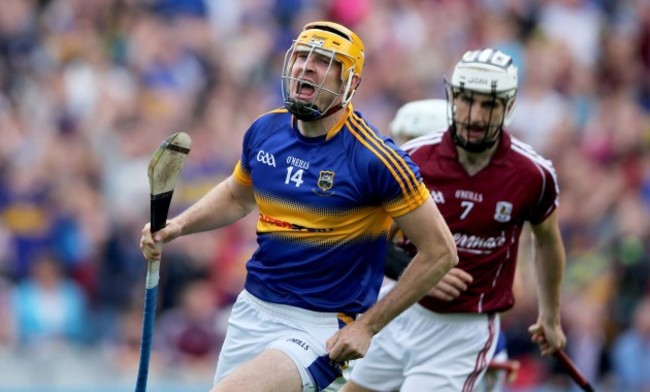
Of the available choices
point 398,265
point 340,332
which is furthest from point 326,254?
point 398,265

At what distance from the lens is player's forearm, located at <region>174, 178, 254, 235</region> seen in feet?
25.2

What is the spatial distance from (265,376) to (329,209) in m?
0.82

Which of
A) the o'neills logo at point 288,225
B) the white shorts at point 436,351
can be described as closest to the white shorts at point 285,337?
the o'neills logo at point 288,225

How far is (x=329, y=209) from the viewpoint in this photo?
7.19 meters

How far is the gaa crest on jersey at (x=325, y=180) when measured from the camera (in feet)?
23.5

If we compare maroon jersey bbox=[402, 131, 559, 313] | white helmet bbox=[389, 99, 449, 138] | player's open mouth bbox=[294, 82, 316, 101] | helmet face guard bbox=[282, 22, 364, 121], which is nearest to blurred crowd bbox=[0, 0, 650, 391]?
white helmet bbox=[389, 99, 449, 138]

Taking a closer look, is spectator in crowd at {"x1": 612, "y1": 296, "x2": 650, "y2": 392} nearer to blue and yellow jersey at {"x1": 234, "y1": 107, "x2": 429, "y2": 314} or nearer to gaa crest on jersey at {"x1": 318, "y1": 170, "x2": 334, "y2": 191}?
blue and yellow jersey at {"x1": 234, "y1": 107, "x2": 429, "y2": 314}

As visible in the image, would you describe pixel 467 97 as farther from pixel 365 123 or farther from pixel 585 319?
pixel 585 319

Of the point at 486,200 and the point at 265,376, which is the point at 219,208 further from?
Answer: the point at 486,200

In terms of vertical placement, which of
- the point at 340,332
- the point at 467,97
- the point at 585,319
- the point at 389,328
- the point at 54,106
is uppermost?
the point at 467,97

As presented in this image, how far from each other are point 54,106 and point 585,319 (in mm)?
5071

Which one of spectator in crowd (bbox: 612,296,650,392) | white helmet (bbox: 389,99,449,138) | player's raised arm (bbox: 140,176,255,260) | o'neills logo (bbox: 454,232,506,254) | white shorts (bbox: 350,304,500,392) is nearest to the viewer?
player's raised arm (bbox: 140,176,255,260)

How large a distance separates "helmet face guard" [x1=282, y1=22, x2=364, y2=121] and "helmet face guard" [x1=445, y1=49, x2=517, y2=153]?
92 cm

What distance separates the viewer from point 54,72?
14492 millimetres
